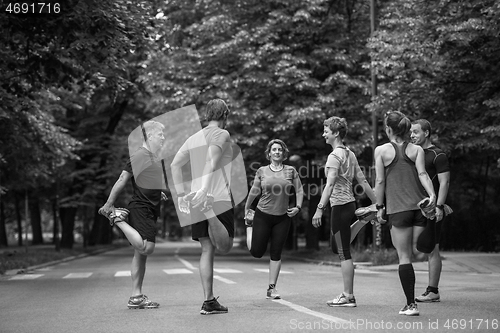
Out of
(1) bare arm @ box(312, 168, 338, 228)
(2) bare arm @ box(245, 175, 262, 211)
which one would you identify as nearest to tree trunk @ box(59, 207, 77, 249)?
(2) bare arm @ box(245, 175, 262, 211)

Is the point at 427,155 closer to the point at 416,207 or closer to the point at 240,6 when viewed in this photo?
the point at 416,207

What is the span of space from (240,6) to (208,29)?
5.80 feet

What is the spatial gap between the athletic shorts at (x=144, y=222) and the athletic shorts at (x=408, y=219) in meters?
A: 2.80

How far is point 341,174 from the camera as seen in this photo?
9008mm

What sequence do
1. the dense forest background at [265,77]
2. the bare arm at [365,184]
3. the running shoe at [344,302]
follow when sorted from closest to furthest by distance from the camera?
the running shoe at [344,302]
the bare arm at [365,184]
the dense forest background at [265,77]

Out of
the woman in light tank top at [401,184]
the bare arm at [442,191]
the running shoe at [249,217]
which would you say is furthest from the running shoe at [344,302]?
the running shoe at [249,217]

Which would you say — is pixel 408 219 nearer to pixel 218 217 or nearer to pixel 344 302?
pixel 344 302

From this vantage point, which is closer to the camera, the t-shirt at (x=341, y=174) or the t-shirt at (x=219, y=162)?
the t-shirt at (x=219, y=162)

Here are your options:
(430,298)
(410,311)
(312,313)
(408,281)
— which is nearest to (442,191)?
(430,298)

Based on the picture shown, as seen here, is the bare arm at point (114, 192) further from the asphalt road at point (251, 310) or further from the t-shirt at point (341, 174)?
the t-shirt at point (341, 174)

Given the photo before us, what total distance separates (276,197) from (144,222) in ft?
5.55

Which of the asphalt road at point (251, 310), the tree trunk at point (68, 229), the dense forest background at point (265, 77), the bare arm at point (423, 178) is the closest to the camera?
the asphalt road at point (251, 310)

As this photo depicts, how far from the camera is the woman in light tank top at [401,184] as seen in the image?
7820 mm

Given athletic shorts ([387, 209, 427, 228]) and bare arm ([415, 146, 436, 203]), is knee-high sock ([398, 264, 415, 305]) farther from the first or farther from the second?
bare arm ([415, 146, 436, 203])
